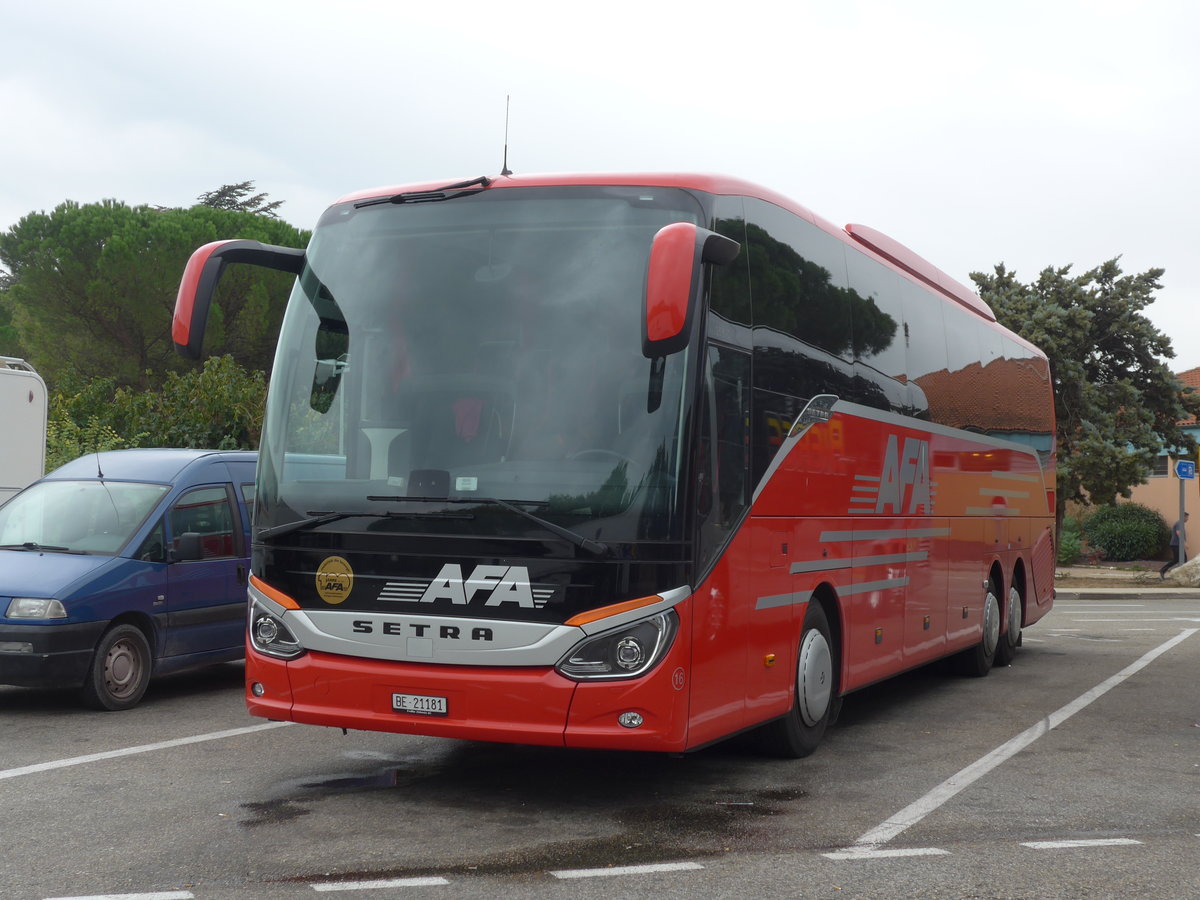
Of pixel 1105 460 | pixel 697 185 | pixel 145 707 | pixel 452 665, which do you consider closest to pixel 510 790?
pixel 452 665

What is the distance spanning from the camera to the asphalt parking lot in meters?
5.44

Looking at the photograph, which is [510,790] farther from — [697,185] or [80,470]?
[80,470]

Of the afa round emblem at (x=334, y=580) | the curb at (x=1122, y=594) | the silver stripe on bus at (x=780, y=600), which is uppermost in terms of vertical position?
the afa round emblem at (x=334, y=580)

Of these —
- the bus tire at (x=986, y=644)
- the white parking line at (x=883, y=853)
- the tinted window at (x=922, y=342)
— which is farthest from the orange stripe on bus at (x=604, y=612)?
the bus tire at (x=986, y=644)

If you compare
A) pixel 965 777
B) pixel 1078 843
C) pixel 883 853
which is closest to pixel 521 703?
pixel 883 853

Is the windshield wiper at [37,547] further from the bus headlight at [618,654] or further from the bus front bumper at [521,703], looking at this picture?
the bus headlight at [618,654]

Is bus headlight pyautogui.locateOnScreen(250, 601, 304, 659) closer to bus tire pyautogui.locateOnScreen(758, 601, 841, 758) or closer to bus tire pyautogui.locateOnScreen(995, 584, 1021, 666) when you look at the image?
bus tire pyautogui.locateOnScreen(758, 601, 841, 758)

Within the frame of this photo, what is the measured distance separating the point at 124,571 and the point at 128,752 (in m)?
2.14

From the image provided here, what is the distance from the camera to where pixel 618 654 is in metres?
6.34

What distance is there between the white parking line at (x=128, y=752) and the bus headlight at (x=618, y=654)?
3207mm

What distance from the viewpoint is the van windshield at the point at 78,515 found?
1028cm

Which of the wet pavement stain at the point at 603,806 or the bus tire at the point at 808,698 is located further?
the bus tire at the point at 808,698

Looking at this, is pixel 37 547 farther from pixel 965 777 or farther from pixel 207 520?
pixel 965 777

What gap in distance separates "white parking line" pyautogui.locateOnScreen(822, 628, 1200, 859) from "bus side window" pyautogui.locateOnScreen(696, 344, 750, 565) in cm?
147
